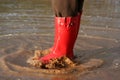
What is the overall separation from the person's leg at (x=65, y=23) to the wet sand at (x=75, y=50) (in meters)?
0.25

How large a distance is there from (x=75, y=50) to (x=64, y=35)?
0.65 metres

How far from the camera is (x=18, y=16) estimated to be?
6.00 m

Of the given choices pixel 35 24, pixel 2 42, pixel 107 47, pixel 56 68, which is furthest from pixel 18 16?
pixel 56 68

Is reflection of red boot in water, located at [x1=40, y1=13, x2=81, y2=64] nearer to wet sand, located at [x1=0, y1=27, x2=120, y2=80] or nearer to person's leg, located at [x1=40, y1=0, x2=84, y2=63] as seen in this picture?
person's leg, located at [x1=40, y1=0, x2=84, y2=63]

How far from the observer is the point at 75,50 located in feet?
13.8

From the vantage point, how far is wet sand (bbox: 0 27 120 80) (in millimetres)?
3443

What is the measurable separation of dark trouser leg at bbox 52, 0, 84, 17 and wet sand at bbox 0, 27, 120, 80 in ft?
1.81

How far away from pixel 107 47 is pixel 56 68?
96 centimetres

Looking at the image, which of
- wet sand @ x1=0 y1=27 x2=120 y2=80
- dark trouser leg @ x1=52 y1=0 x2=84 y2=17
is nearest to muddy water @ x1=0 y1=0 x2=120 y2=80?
wet sand @ x1=0 y1=27 x2=120 y2=80

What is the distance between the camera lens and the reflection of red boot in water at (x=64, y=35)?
356cm

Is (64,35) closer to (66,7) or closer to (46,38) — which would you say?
(66,7)

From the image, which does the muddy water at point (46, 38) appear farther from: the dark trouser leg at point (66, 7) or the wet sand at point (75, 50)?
the dark trouser leg at point (66, 7)

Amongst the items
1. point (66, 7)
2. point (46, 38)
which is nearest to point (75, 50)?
point (46, 38)

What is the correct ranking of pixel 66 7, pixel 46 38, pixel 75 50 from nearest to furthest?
pixel 66 7 < pixel 75 50 < pixel 46 38
